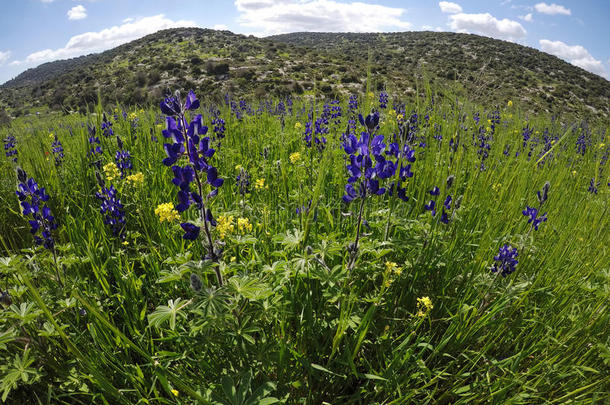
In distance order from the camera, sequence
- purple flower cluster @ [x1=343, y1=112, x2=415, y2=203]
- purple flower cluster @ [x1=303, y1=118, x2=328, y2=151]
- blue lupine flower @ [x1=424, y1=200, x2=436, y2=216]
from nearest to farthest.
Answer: purple flower cluster @ [x1=343, y1=112, x2=415, y2=203] → blue lupine flower @ [x1=424, y1=200, x2=436, y2=216] → purple flower cluster @ [x1=303, y1=118, x2=328, y2=151]

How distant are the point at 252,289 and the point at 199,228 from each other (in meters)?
0.36

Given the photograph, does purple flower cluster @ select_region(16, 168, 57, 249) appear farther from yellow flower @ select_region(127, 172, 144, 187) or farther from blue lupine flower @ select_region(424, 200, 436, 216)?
blue lupine flower @ select_region(424, 200, 436, 216)

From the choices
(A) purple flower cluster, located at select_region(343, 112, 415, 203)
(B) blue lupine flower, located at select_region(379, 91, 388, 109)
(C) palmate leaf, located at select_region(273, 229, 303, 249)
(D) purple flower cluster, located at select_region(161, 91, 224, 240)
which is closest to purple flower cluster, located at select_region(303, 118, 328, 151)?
(B) blue lupine flower, located at select_region(379, 91, 388, 109)

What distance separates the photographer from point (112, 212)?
2439 mm

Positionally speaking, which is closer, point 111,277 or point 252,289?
point 252,289

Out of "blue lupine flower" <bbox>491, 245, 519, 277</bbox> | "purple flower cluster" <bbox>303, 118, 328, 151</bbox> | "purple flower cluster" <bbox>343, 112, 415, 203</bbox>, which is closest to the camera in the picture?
"purple flower cluster" <bbox>343, 112, 415, 203</bbox>

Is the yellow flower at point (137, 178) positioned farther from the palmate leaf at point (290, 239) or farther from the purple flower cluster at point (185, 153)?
the palmate leaf at point (290, 239)

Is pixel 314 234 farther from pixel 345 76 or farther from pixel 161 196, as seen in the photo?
pixel 345 76

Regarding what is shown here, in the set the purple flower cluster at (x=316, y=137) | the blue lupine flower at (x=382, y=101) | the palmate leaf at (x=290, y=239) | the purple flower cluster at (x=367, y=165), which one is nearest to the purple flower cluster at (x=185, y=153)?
the palmate leaf at (x=290, y=239)

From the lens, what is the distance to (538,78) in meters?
42.2

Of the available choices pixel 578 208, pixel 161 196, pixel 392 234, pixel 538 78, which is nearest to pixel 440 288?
pixel 392 234

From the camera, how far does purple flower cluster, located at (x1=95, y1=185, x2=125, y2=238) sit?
237 cm

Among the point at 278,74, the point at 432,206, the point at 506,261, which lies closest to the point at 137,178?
the point at 432,206

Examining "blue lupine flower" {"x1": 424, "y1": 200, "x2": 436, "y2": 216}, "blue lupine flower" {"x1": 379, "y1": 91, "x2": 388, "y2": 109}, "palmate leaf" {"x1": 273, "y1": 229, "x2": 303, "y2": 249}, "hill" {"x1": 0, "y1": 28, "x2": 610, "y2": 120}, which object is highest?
"hill" {"x1": 0, "y1": 28, "x2": 610, "y2": 120}
